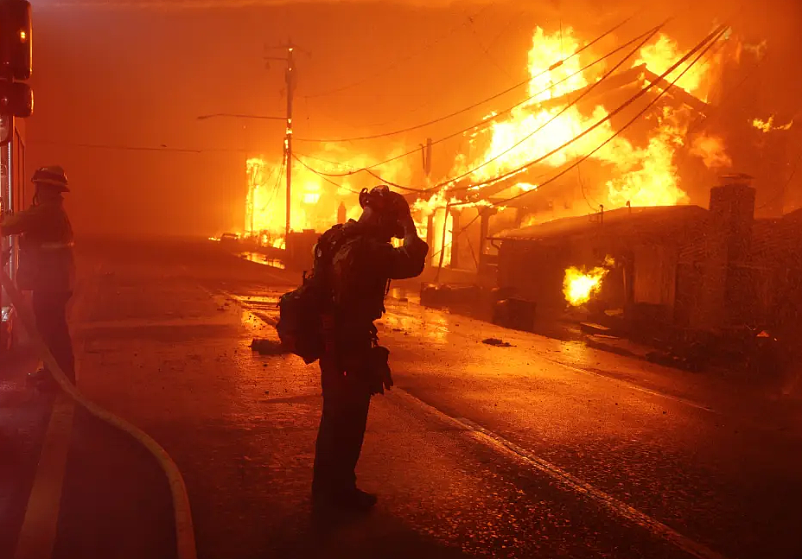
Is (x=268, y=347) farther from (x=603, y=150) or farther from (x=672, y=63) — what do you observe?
(x=672, y=63)

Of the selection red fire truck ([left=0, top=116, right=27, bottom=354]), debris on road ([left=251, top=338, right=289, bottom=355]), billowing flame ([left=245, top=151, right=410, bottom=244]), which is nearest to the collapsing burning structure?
debris on road ([left=251, top=338, right=289, bottom=355])

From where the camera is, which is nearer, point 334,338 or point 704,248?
point 334,338

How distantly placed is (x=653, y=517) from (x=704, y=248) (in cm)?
1320

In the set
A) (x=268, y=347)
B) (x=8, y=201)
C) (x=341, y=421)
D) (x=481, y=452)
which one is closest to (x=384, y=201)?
(x=341, y=421)

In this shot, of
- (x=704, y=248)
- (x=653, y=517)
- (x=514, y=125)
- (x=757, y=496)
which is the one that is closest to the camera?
(x=653, y=517)

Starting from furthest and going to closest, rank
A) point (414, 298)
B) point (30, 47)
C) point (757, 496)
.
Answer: point (414, 298) < point (30, 47) < point (757, 496)

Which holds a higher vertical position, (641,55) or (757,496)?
(641,55)

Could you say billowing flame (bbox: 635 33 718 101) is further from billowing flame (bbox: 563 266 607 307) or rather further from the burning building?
billowing flame (bbox: 563 266 607 307)

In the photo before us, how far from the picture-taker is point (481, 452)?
566cm

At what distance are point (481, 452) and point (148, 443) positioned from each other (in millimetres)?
2489

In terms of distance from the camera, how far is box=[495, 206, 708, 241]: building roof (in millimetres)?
19688

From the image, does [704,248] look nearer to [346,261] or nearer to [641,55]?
[346,261]

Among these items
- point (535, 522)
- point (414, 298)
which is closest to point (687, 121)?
point (414, 298)

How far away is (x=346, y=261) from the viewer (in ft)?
13.5
